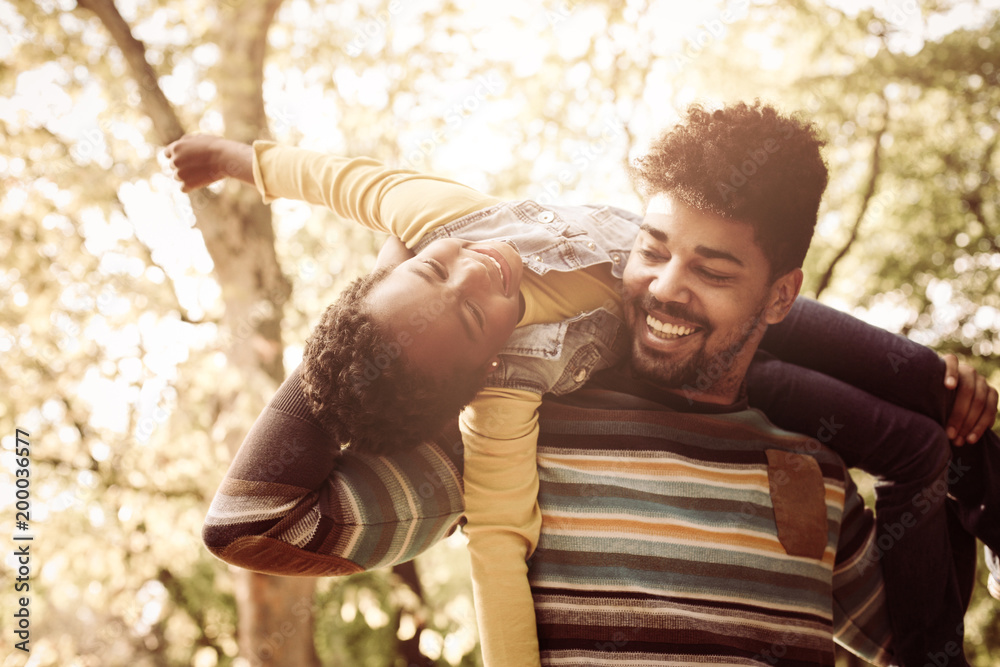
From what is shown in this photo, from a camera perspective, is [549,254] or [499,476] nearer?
Answer: [499,476]

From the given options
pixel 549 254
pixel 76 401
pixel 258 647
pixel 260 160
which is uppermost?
pixel 260 160


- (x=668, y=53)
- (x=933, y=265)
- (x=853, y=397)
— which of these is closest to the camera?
(x=853, y=397)

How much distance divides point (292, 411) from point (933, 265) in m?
4.69

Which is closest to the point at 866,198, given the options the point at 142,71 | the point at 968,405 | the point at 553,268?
the point at 968,405

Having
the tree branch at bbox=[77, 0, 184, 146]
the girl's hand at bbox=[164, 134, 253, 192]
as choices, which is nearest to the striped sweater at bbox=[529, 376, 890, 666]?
the girl's hand at bbox=[164, 134, 253, 192]

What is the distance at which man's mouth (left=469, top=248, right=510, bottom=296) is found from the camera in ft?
5.08

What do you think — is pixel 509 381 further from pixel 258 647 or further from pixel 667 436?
pixel 258 647

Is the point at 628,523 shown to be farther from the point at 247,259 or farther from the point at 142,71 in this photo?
the point at 142,71

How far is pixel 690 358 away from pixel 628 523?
46 centimetres

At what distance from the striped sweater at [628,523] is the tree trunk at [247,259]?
7.34ft

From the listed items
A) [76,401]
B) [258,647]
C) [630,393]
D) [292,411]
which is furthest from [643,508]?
[76,401]

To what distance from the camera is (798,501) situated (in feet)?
5.55

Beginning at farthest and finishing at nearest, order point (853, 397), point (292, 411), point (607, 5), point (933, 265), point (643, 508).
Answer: point (607, 5), point (933, 265), point (853, 397), point (643, 508), point (292, 411)

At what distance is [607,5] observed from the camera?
4.70 meters
